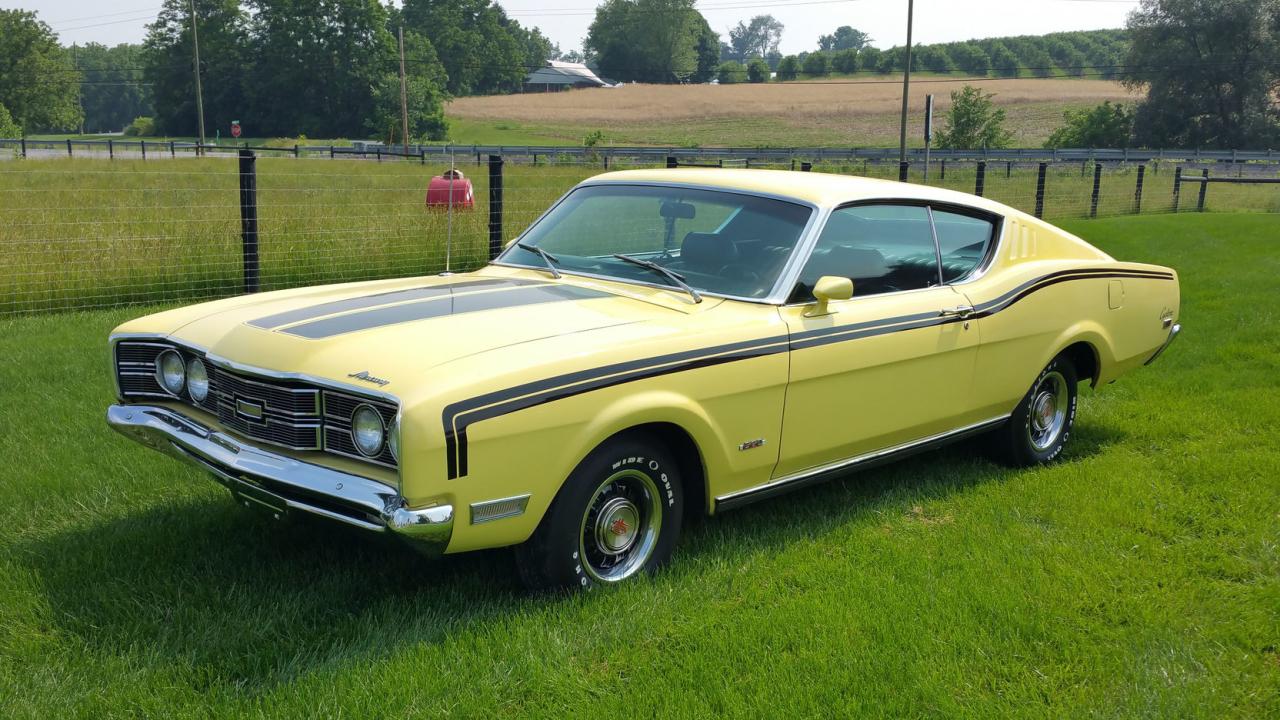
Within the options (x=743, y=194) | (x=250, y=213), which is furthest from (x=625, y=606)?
(x=250, y=213)

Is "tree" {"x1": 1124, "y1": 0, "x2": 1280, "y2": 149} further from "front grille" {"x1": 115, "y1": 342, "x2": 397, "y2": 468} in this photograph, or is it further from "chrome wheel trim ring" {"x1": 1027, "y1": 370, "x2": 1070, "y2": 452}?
"front grille" {"x1": 115, "y1": 342, "x2": 397, "y2": 468}

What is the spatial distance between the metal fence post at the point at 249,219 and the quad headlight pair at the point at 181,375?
5297 mm

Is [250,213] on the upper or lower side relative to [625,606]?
upper

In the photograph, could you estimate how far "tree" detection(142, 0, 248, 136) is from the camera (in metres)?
88.1

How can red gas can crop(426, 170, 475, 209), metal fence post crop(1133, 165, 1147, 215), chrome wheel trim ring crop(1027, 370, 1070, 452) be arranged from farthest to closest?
metal fence post crop(1133, 165, 1147, 215) → red gas can crop(426, 170, 475, 209) → chrome wheel trim ring crop(1027, 370, 1070, 452)

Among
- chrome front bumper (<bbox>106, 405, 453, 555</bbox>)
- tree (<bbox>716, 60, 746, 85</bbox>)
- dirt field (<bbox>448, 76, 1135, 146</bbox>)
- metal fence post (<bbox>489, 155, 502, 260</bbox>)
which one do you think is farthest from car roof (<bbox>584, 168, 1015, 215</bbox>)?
tree (<bbox>716, 60, 746, 85</bbox>)

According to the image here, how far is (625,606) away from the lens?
371 centimetres

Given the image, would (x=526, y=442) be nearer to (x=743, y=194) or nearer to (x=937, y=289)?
(x=743, y=194)

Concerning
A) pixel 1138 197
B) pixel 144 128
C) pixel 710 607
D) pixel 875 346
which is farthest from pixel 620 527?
pixel 144 128

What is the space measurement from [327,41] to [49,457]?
88853 millimetres

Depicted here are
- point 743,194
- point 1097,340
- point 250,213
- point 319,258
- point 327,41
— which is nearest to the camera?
point 743,194

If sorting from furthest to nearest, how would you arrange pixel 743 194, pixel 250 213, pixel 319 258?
pixel 319 258, pixel 250 213, pixel 743 194

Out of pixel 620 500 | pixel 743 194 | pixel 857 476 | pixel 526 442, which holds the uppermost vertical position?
pixel 743 194

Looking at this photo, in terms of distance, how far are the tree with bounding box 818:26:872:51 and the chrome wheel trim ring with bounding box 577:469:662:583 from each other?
192 m
